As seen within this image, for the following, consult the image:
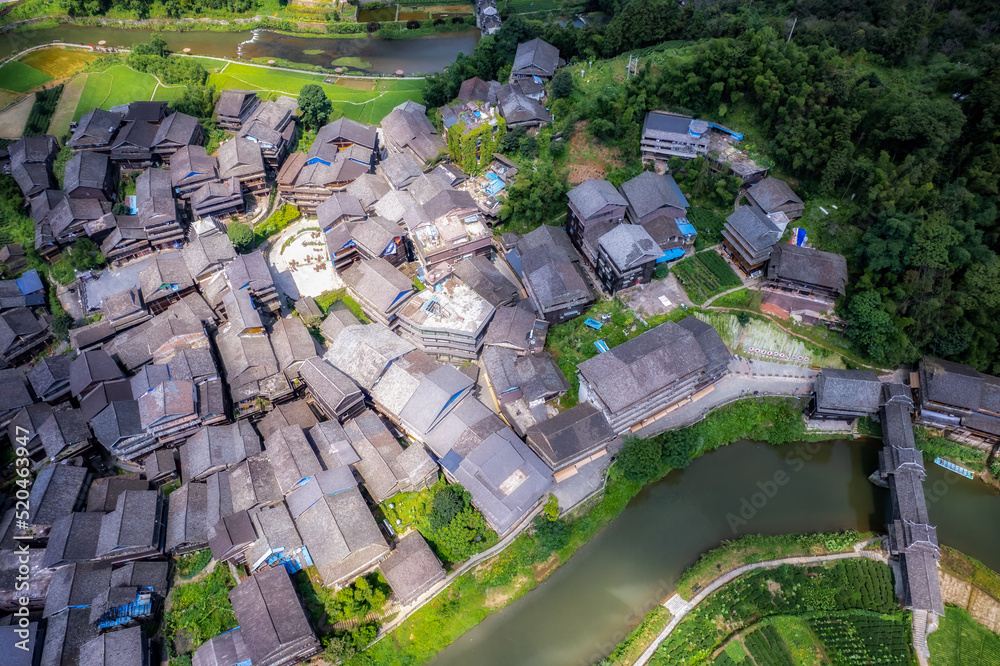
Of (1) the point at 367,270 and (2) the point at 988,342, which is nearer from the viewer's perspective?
(2) the point at 988,342

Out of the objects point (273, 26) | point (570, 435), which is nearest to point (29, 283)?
point (570, 435)

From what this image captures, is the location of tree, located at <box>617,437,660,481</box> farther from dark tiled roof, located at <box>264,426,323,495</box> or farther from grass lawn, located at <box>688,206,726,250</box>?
dark tiled roof, located at <box>264,426,323,495</box>

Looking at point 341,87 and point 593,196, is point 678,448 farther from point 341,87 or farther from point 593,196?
point 341,87

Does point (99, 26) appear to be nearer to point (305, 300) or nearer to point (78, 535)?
point (305, 300)

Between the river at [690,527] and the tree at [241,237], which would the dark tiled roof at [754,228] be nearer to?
the river at [690,527]

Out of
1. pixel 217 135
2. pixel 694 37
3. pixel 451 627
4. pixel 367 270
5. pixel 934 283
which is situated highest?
pixel 694 37

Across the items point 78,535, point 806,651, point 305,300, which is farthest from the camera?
point 305,300

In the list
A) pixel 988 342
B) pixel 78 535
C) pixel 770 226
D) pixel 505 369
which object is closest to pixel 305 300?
pixel 505 369
